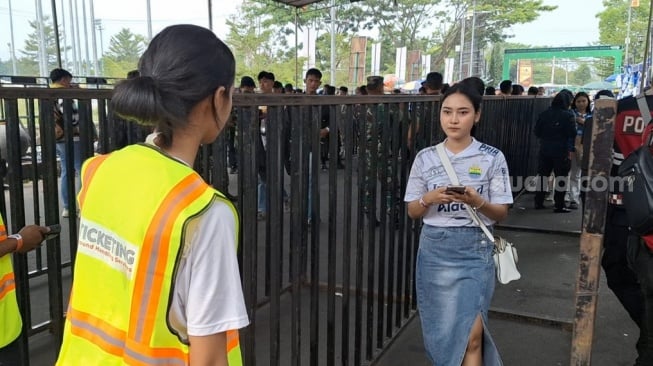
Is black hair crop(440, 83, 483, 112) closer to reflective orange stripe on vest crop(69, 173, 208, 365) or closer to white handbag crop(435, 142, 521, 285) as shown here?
white handbag crop(435, 142, 521, 285)

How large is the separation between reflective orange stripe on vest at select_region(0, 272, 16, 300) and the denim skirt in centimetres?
176

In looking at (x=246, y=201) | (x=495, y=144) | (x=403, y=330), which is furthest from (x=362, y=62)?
(x=246, y=201)

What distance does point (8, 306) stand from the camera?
1.93 metres

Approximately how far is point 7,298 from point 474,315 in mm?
1927

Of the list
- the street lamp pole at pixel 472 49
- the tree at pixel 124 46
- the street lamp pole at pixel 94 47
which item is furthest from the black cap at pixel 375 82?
the street lamp pole at pixel 472 49

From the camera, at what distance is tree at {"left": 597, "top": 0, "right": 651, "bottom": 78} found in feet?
116

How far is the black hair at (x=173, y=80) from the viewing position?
3.19ft

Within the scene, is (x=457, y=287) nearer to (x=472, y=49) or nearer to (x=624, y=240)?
(x=624, y=240)

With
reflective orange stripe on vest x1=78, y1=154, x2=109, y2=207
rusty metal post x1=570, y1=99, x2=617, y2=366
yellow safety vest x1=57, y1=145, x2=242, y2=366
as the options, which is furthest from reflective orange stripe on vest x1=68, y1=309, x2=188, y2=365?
rusty metal post x1=570, y1=99, x2=617, y2=366

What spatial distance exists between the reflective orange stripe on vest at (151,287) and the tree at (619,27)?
38181 mm

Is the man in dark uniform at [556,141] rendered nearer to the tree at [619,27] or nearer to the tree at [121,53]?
the tree at [121,53]

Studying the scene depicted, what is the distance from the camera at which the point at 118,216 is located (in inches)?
39.2

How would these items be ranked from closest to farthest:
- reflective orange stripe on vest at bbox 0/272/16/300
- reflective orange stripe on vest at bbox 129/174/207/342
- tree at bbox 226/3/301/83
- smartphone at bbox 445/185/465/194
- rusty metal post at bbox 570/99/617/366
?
reflective orange stripe on vest at bbox 129/174/207/342 → reflective orange stripe on vest at bbox 0/272/16/300 → rusty metal post at bbox 570/99/617/366 → smartphone at bbox 445/185/465/194 → tree at bbox 226/3/301/83

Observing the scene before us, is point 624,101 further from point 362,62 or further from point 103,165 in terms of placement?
point 362,62
